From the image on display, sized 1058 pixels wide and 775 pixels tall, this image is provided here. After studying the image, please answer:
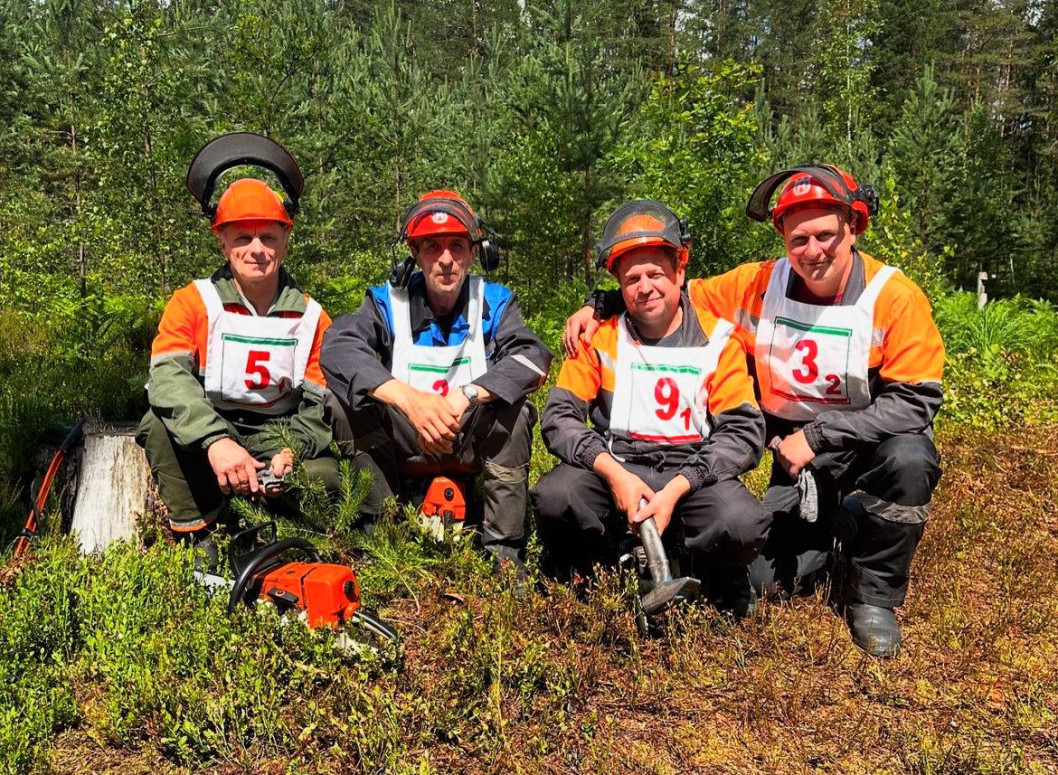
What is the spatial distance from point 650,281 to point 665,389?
470 mm

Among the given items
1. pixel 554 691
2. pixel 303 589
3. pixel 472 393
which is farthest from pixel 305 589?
pixel 472 393

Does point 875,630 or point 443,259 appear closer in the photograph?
point 875,630

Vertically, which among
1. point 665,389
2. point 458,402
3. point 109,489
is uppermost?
point 665,389

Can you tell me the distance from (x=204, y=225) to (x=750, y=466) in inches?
273

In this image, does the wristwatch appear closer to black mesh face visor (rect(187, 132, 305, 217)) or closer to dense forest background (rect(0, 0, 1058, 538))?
black mesh face visor (rect(187, 132, 305, 217))

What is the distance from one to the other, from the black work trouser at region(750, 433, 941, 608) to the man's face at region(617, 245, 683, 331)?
97 cm

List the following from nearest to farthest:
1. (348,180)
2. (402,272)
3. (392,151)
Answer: (402,272), (348,180), (392,151)

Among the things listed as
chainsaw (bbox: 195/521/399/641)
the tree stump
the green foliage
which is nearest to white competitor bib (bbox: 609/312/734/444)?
chainsaw (bbox: 195/521/399/641)

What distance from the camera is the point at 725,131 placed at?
24.6 ft

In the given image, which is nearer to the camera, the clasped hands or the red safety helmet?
the red safety helmet

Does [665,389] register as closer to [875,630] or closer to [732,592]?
[732,592]

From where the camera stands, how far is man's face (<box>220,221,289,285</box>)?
12.5 feet

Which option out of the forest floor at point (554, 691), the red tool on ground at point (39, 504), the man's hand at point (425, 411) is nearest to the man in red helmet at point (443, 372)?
the man's hand at point (425, 411)

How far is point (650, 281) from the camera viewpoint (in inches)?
131
